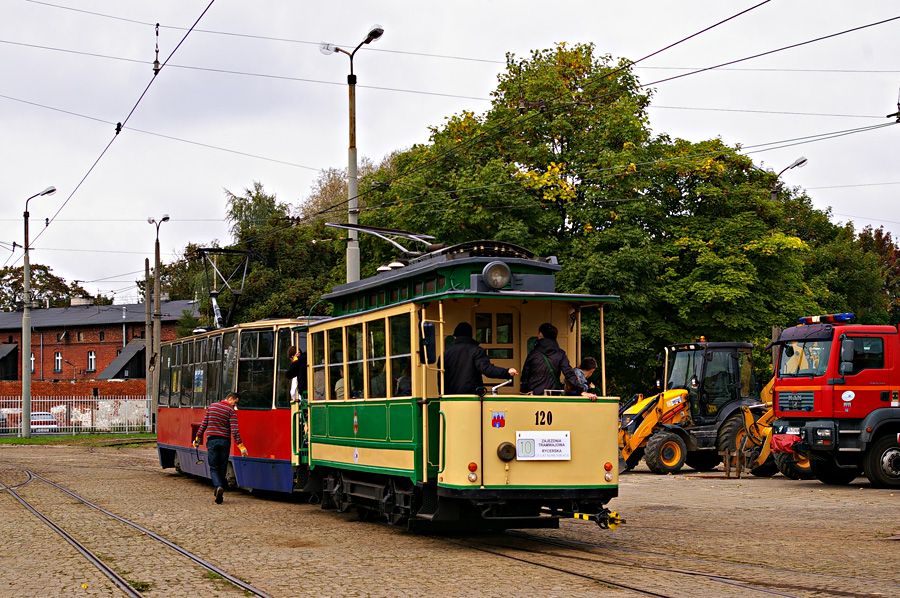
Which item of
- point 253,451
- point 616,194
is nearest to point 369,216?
point 616,194

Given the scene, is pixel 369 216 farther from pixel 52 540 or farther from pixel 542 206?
pixel 52 540

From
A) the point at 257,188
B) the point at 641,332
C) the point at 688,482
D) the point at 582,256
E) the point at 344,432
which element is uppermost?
the point at 257,188

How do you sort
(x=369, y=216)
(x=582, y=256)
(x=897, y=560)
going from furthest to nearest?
(x=369, y=216) → (x=582, y=256) → (x=897, y=560)

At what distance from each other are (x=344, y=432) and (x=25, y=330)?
103ft

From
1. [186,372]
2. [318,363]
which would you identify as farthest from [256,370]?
[186,372]

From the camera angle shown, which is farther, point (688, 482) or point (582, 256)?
point (582, 256)

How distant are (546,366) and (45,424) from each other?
4504 cm

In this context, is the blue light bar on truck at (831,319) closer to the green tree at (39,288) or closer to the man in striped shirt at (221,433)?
the man in striped shirt at (221,433)

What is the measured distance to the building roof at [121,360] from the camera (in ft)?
245

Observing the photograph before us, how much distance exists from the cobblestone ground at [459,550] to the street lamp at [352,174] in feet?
17.5

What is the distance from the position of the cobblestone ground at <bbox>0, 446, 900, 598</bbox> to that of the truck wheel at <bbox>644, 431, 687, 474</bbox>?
510 cm

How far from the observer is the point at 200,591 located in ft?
28.5

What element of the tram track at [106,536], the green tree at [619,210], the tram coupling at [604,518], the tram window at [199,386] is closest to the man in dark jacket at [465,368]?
the tram coupling at [604,518]

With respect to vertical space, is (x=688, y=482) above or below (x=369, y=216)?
below
